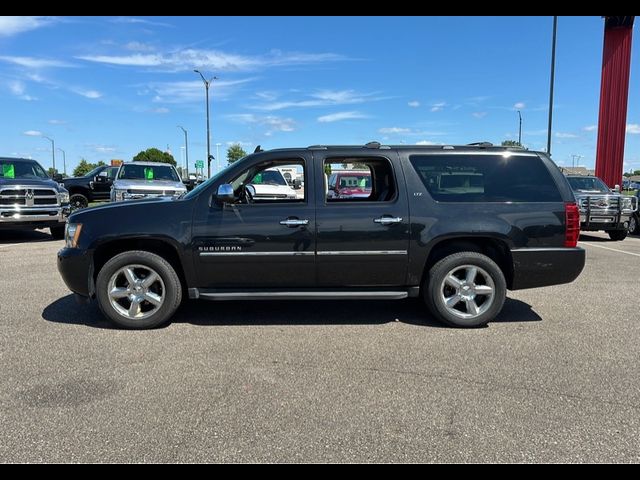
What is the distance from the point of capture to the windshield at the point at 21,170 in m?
11.5

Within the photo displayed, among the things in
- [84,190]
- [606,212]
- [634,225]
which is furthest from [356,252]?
[84,190]

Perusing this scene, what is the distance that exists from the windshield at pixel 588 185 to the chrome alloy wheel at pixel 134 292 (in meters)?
12.7

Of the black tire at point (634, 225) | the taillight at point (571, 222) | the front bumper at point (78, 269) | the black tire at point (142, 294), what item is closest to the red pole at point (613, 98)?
the black tire at point (634, 225)

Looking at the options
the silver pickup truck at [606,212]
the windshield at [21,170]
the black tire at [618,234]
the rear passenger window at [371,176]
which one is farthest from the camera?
the black tire at [618,234]

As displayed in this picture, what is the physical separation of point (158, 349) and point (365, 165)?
9.96 ft

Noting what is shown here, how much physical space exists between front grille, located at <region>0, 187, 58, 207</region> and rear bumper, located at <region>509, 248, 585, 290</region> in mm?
10746

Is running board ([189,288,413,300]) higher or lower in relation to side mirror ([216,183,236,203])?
lower

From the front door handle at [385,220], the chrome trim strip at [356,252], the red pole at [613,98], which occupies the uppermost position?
the red pole at [613,98]

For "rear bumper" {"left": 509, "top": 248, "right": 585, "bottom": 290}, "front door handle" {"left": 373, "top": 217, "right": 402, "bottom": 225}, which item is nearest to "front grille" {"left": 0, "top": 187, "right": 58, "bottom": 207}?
"front door handle" {"left": 373, "top": 217, "right": 402, "bottom": 225}

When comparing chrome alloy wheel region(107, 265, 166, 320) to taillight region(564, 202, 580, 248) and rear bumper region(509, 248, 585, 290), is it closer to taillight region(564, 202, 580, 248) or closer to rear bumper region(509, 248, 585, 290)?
rear bumper region(509, 248, 585, 290)

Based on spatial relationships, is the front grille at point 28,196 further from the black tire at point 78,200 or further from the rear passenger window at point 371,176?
the rear passenger window at point 371,176

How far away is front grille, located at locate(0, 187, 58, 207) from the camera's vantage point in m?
10.6

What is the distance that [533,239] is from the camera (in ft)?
15.5
